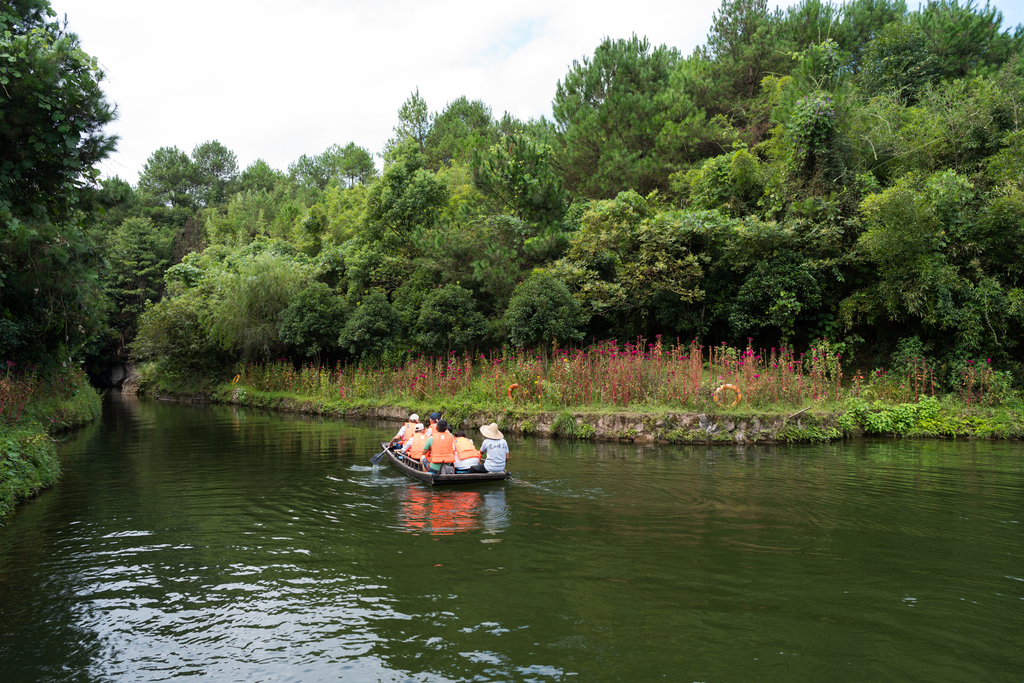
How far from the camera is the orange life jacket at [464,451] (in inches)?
401

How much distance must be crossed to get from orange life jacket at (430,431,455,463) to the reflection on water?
0.48m

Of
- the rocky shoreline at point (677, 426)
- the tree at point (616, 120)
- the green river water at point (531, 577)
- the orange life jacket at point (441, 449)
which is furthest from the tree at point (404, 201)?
the green river water at point (531, 577)

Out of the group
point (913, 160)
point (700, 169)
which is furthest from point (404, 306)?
point (913, 160)

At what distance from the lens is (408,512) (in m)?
8.37

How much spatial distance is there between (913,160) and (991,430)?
9.25 m

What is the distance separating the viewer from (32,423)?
1213 cm

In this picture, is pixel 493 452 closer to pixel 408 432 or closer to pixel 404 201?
pixel 408 432

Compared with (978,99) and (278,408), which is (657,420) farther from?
(278,408)

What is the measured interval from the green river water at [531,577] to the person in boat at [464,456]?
19.7 inches

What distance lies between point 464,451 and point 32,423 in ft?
29.6

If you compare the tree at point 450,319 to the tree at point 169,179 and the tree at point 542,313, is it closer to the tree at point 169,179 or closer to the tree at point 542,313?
the tree at point 542,313

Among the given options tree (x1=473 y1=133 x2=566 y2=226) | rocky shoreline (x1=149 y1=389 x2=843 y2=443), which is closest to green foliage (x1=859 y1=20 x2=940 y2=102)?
tree (x1=473 y1=133 x2=566 y2=226)

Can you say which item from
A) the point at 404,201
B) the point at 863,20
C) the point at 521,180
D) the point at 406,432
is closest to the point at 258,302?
the point at 404,201

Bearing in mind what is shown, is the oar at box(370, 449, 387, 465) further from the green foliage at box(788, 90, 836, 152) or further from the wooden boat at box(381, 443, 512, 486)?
the green foliage at box(788, 90, 836, 152)
